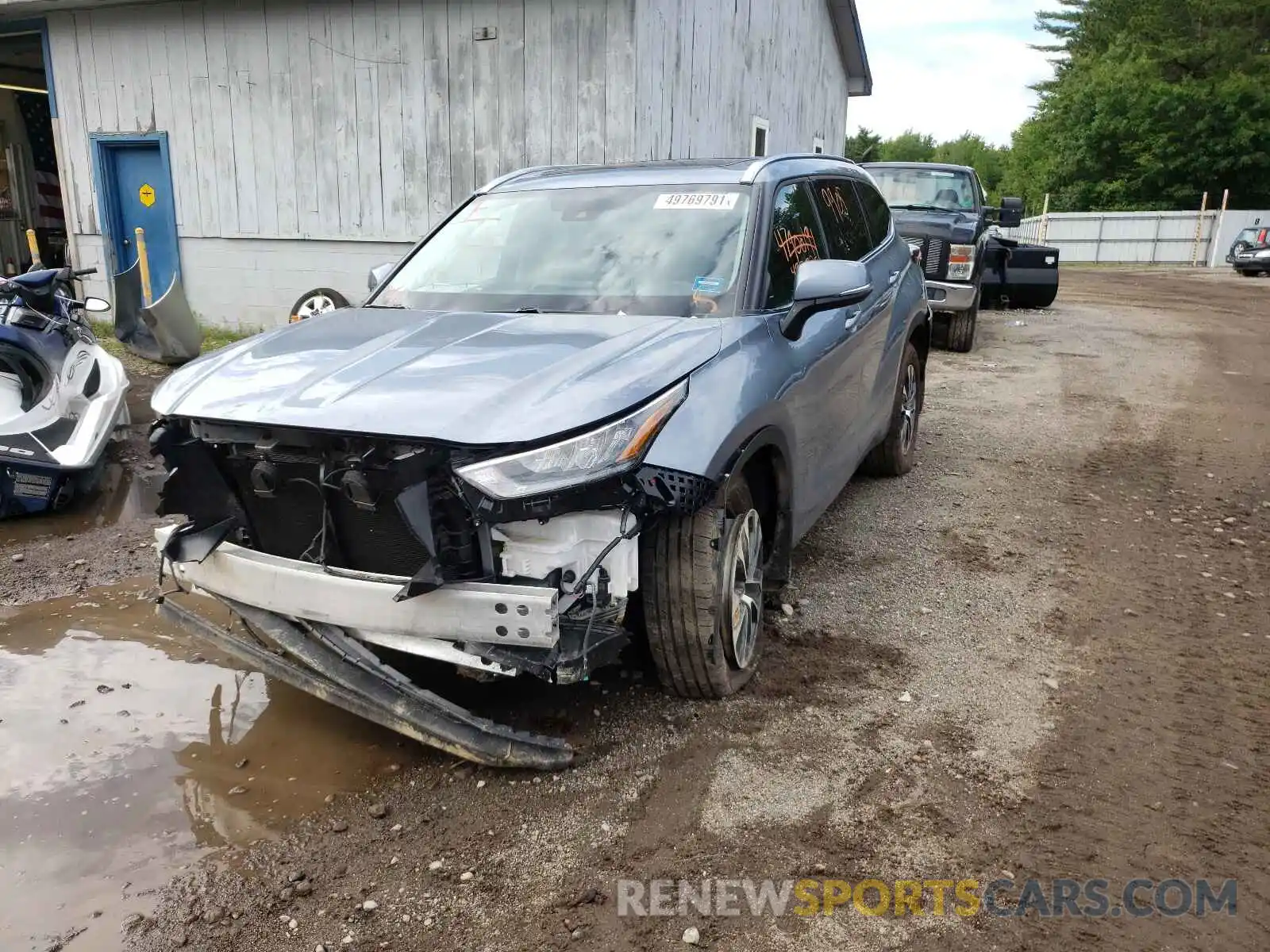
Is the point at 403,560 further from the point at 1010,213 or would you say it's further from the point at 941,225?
the point at 1010,213

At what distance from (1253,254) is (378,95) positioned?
79.4 ft

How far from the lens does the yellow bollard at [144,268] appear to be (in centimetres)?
1093

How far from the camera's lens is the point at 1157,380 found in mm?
9930

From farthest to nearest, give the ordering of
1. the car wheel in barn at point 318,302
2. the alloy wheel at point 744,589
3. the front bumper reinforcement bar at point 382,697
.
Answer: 1. the car wheel in barn at point 318,302
2. the alloy wheel at point 744,589
3. the front bumper reinforcement bar at point 382,697

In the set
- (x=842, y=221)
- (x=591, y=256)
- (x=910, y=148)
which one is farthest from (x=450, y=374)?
(x=910, y=148)

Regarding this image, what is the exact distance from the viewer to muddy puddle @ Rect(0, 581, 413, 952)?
8.75 ft

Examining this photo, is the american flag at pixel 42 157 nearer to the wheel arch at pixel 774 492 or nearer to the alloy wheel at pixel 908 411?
the alloy wheel at pixel 908 411

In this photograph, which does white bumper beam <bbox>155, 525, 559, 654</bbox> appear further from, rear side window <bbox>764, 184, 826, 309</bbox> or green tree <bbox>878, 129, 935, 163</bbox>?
green tree <bbox>878, 129, 935, 163</bbox>

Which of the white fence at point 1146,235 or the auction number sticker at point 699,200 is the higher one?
the auction number sticker at point 699,200

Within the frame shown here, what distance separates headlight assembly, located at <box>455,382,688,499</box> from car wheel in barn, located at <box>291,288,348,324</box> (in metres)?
6.12

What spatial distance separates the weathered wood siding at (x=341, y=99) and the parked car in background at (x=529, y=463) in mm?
5928

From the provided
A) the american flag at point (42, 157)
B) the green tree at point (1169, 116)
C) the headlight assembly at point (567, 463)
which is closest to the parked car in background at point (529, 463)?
the headlight assembly at point (567, 463)

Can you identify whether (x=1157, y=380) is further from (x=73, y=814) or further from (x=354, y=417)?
(x=73, y=814)

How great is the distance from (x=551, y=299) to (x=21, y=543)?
11.1 feet
